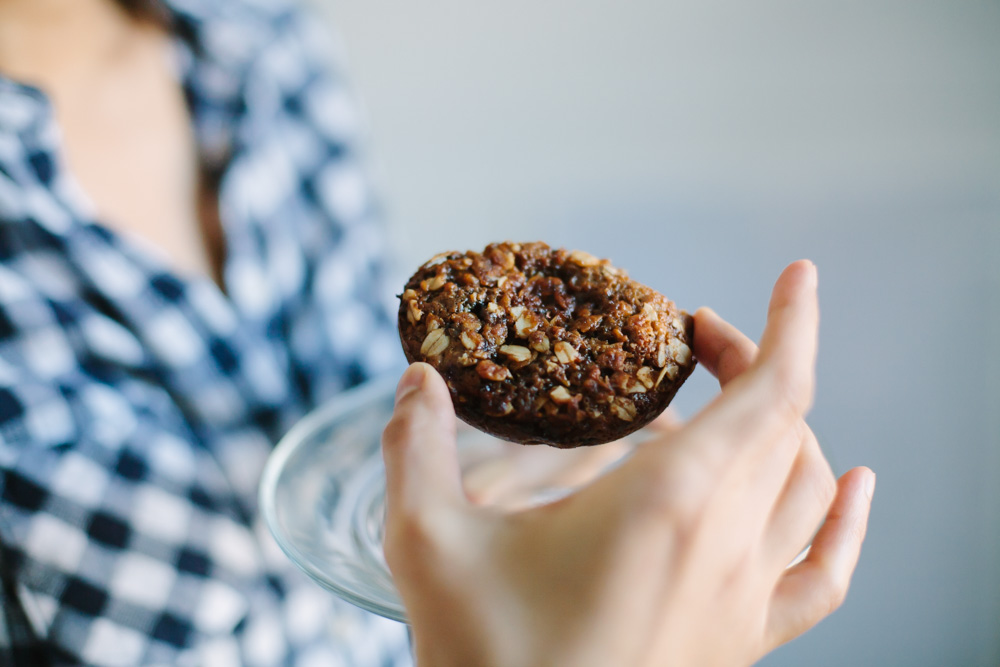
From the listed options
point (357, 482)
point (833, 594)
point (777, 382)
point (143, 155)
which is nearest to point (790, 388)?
point (777, 382)

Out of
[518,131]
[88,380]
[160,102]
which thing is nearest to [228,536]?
[88,380]

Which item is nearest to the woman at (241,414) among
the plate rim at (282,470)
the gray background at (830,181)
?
the plate rim at (282,470)

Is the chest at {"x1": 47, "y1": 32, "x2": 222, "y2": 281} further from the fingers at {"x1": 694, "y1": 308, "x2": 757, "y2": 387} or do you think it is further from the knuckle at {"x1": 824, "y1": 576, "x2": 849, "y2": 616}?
the knuckle at {"x1": 824, "y1": 576, "x2": 849, "y2": 616}

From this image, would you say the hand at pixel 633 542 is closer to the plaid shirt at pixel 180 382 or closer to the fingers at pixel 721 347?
the fingers at pixel 721 347

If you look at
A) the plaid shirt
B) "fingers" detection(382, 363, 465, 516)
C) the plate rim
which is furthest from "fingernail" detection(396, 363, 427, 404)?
the plaid shirt

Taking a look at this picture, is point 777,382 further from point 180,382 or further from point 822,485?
point 180,382
